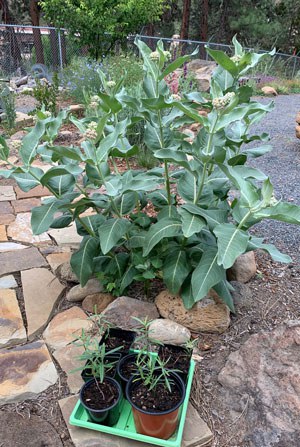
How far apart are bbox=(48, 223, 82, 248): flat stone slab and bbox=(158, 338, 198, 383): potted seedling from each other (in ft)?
4.56

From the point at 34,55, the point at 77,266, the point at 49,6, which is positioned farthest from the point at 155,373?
the point at 34,55

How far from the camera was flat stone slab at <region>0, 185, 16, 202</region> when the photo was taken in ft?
12.9

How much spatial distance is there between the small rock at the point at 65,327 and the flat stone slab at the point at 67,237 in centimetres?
80

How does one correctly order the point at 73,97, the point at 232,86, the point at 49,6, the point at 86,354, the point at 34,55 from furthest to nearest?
1. the point at 34,55
2. the point at 49,6
3. the point at 73,97
4. the point at 232,86
5. the point at 86,354

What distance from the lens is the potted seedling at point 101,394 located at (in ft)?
5.40

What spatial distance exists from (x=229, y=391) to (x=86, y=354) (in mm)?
671

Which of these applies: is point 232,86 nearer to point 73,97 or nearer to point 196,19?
point 73,97

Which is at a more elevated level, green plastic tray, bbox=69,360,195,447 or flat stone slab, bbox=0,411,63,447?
green plastic tray, bbox=69,360,195,447

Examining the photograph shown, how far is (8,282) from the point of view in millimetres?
2646

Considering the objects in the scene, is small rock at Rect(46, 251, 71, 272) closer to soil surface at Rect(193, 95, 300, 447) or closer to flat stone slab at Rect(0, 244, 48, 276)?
flat stone slab at Rect(0, 244, 48, 276)

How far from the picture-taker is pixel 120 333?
6.54 feet

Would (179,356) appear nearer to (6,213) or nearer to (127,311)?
(127,311)

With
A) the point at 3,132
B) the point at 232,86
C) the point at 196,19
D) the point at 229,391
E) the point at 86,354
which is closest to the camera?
the point at 86,354

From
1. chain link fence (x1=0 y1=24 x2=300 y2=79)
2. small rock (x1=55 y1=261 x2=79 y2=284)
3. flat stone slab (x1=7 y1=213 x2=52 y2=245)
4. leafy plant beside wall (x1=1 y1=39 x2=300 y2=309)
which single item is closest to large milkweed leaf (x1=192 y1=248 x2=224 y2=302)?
leafy plant beside wall (x1=1 y1=39 x2=300 y2=309)
